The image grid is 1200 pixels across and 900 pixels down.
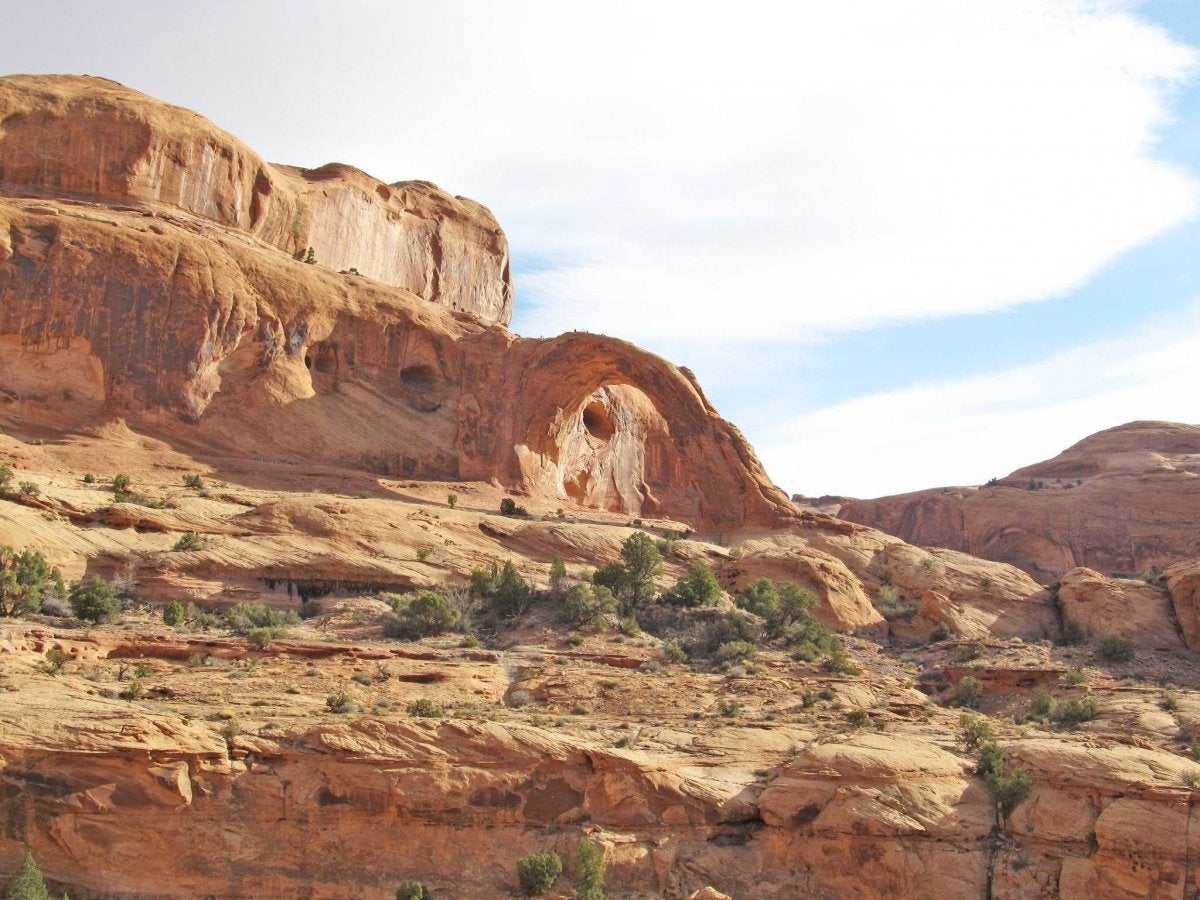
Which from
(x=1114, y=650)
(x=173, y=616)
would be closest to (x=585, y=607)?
(x=173, y=616)

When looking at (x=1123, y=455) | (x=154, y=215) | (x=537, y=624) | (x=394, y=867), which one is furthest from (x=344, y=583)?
(x=1123, y=455)

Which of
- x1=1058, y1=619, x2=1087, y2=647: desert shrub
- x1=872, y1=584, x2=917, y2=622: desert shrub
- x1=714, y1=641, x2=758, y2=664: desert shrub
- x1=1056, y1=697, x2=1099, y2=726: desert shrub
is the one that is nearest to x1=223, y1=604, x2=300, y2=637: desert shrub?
x1=714, y1=641, x2=758, y2=664: desert shrub

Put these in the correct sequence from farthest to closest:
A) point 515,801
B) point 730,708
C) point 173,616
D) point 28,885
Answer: point 173,616 < point 730,708 < point 515,801 < point 28,885

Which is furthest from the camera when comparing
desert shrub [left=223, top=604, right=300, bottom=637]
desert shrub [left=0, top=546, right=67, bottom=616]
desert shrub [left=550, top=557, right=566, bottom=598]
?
desert shrub [left=550, top=557, right=566, bottom=598]

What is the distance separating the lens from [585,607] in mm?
33750

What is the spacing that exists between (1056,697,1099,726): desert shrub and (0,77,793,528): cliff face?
19134 mm

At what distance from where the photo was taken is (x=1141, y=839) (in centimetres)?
2253

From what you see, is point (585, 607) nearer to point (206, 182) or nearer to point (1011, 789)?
point (1011, 789)

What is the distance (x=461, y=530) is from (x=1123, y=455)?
39207 millimetres

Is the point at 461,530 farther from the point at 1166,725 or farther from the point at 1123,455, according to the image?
the point at 1123,455

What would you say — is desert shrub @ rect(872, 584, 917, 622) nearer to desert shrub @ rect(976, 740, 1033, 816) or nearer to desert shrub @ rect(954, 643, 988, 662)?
desert shrub @ rect(954, 643, 988, 662)

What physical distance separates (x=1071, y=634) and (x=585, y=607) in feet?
47.0

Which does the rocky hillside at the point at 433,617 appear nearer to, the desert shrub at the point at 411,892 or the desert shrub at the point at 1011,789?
the desert shrub at the point at 1011,789

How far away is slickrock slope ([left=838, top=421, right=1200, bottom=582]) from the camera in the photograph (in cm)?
5941
